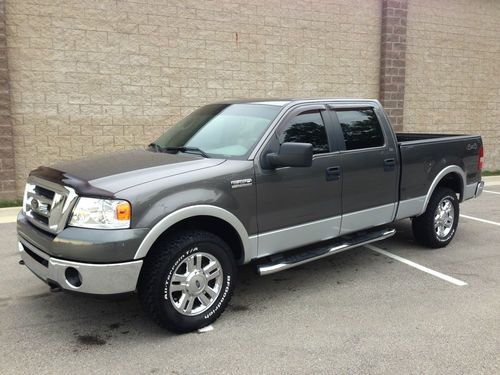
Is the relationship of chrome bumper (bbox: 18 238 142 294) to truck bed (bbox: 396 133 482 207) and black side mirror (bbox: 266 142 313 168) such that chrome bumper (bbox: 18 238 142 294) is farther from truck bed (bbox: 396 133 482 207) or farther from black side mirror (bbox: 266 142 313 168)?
truck bed (bbox: 396 133 482 207)

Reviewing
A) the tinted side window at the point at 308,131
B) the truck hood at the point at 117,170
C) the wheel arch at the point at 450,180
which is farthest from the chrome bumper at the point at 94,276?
the wheel arch at the point at 450,180

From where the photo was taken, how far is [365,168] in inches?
201

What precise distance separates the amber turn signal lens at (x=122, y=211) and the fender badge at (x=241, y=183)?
3.07 feet

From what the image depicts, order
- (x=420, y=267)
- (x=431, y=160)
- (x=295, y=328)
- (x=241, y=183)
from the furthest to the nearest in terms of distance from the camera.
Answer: (x=431, y=160), (x=420, y=267), (x=241, y=183), (x=295, y=328)

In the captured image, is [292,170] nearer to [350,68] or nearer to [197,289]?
[197,289]

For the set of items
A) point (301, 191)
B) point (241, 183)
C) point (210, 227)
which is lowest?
point (210, 227)

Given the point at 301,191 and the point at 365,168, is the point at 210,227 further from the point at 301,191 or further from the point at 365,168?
the point at 365,168

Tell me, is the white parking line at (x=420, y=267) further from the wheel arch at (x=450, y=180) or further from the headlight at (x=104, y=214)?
the headlight at (x=104, y=214)

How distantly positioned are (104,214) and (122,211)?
0.13 metres

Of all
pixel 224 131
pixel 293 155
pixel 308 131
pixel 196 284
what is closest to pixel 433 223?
pixel 308 131

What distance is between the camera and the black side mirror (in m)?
4.01

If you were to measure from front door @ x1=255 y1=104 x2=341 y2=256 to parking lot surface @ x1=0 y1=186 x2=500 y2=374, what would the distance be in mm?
619

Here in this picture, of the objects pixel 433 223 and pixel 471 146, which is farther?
pixel 471 146

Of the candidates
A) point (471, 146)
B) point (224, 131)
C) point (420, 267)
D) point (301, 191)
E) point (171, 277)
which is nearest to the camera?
point (171, 277)
